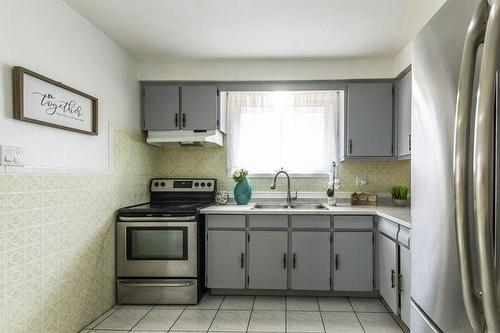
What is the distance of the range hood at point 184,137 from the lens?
11.3 ft

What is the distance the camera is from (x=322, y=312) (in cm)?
287

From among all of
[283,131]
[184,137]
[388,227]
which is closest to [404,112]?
[388,227]

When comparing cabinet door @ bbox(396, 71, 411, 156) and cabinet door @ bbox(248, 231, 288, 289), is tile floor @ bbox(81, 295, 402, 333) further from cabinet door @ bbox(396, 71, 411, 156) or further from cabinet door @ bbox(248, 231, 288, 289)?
cabinet door @ bbox(396, 71, 411, 156)

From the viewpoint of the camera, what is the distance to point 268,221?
3.18 m

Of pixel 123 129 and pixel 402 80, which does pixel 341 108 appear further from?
pixel 123 129

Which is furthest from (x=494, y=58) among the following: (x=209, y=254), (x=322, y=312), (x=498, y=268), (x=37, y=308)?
(x=209, y=254)

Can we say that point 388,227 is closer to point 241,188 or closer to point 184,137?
point 241,188

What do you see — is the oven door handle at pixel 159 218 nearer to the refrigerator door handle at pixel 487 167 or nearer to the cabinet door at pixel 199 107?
the cabinet door at pixel 199 107

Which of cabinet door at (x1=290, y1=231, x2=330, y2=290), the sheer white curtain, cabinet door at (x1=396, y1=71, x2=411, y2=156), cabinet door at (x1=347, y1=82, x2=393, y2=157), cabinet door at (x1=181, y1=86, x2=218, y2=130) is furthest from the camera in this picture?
the sheer white curtain

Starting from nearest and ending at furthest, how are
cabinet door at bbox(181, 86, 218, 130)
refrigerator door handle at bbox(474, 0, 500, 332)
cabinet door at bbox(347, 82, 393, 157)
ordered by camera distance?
1. refrigerator door handle at bbox(474, 0, 500, 332)
2. cabinet door at bbox(347, 82, 393, 157)
3. cabinet door at bbox(181, 86, 218, 130)

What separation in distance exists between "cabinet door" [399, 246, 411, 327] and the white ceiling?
174 cm

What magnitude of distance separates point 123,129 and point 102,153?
445 mm

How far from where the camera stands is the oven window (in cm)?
302

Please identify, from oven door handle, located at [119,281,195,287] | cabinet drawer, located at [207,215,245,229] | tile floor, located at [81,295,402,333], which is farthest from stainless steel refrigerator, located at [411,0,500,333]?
oven door handle, located at [119,281,195,287]
